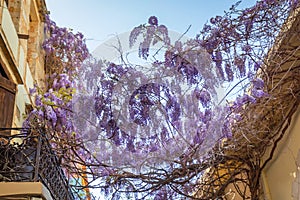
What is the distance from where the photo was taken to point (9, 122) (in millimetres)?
5109

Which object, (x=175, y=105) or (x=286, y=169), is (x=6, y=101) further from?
(x=286, y=169)

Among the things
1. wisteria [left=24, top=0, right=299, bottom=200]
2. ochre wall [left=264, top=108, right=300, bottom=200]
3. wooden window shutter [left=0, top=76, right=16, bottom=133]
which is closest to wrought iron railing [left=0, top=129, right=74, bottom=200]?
wisteria [left=24, top=0, right=299, bottom=200]

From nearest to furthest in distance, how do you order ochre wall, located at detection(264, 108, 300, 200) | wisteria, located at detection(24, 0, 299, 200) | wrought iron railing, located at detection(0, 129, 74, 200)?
wrought iron railing, located at detection(0, 129, 74, 200)
ochre wall, located at detection(264, 108, 300, 200)
wisteria, located at detection(24, 0, 299, 200)

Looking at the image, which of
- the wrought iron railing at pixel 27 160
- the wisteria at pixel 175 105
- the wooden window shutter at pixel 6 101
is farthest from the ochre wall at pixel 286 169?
the wooden window shutter at pixel 6 101

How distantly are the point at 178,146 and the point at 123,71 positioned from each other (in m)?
1.00

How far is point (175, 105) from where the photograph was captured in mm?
4711

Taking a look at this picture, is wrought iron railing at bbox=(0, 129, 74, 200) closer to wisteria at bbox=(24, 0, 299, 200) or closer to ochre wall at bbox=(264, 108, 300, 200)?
wisteria at bbox=(24, 0, 299, 200)

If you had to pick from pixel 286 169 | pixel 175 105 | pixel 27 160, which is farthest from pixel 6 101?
pixel 286 169

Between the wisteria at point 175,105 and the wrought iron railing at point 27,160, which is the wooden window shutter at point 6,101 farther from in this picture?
the wrought iron railing at point 27,160

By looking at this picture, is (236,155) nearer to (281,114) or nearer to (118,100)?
(281,114)

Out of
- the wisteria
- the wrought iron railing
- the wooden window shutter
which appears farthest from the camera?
the wooden window shutter

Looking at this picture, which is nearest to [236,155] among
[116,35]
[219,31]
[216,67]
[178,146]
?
[178,146]

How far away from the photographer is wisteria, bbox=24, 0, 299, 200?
4551 millimetres

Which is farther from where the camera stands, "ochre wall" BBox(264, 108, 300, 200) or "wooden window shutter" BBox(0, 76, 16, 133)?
"wooden window shutter" BBox(0, 76, 16, 133)
